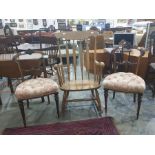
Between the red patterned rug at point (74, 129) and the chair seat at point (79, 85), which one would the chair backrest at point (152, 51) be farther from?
the red patterned rug at point (74, 129)

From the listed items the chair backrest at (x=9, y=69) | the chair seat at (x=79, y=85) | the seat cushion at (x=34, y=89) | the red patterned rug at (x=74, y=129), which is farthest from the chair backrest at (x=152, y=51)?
the chair backrest at (x=9, y=69)

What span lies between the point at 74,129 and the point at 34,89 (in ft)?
2.04

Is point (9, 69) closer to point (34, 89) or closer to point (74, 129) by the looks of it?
point (34, 89)

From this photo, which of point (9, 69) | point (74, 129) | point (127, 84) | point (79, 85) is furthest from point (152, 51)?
point (9, 69)

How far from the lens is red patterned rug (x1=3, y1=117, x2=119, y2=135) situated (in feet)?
6.04

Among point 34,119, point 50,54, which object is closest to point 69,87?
point 34,119

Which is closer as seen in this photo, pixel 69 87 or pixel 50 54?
pixel 69 87

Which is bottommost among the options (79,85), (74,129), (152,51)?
(74,129)

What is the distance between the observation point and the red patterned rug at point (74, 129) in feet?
6.04

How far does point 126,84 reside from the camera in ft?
6.25

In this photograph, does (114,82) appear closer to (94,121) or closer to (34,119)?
(94,121)

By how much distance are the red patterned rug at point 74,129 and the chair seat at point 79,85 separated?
0.40m

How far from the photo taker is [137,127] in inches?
75.0
